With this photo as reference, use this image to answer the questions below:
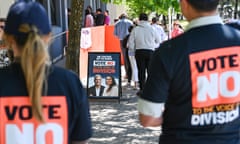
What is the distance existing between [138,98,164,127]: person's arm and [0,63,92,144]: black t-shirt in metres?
0.47

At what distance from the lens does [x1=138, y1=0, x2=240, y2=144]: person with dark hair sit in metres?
2.78

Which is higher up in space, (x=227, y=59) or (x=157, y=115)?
(x=227, y=59)

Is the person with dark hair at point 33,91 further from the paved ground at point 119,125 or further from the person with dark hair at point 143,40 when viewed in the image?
the person with dark hair at point 143,40

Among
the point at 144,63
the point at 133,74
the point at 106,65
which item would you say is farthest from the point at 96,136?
the point at 133,74

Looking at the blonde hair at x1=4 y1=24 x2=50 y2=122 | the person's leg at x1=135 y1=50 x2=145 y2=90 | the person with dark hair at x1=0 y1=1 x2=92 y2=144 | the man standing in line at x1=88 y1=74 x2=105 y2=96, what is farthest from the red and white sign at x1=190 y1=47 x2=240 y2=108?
the person's leg at x1=135 y1=50 x2=145 y2=90

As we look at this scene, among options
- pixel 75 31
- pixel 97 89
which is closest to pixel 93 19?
pixel 97 89

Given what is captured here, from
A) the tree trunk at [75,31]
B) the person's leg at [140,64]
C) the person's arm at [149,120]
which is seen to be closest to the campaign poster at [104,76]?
the person's leg at [140,64]

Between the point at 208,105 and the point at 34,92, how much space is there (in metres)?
0.98

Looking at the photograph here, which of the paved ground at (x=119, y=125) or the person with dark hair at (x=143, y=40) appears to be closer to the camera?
the paved ground at (x=119, y=125)

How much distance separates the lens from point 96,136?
770 centimetres

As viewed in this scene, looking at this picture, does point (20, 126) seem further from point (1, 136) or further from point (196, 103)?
point (196, 103)

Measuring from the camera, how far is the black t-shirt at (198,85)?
9.11ft

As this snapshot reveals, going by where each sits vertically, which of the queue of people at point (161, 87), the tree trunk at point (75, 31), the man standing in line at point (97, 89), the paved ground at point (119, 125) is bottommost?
the paved ground at point (119, 125)

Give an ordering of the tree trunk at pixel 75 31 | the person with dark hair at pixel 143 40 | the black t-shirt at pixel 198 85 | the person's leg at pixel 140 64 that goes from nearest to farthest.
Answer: the black t-shirt at pixel 198 85 < the tree trunk at pixel 75 31 < the person with dark hair at pixel 143 40 < the person's leg at pixel 140 64
